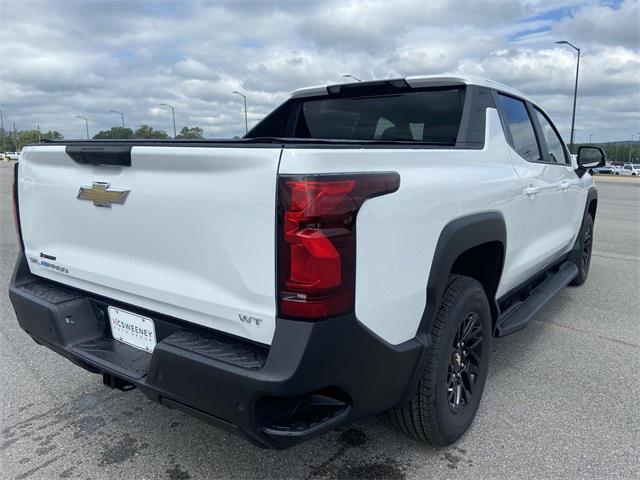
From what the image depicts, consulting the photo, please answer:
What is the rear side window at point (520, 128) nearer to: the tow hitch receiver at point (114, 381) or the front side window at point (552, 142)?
the front side window at point (552, 142)

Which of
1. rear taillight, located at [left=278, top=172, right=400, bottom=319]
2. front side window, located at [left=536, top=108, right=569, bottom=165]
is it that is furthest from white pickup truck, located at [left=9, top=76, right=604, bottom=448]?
front side window, located at [left=536, top=108, right=569, bottom=165]

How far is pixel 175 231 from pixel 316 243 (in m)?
0.65

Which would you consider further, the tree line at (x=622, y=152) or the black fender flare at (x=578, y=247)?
the tree line at (x=622, y=152)

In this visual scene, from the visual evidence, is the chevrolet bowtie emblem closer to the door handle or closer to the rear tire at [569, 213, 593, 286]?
the door handle

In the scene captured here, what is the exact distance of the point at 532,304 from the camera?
3.75m

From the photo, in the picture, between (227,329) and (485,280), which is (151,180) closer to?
(227,329)

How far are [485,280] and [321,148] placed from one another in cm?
160

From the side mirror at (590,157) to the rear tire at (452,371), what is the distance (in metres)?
3.06

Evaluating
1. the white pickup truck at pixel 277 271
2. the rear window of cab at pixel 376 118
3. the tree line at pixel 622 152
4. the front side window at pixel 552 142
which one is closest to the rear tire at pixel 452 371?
the white pickup truck at pixel 277 271

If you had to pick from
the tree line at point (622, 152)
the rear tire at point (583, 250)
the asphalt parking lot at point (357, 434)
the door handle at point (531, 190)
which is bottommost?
the tree line at point (622, 152)

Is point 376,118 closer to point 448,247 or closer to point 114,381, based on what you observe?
point 448,247

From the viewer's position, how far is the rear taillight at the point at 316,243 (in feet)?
5.83

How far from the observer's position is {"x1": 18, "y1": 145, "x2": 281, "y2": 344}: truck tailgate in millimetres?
1879

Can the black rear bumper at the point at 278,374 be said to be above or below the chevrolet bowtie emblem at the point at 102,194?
below
